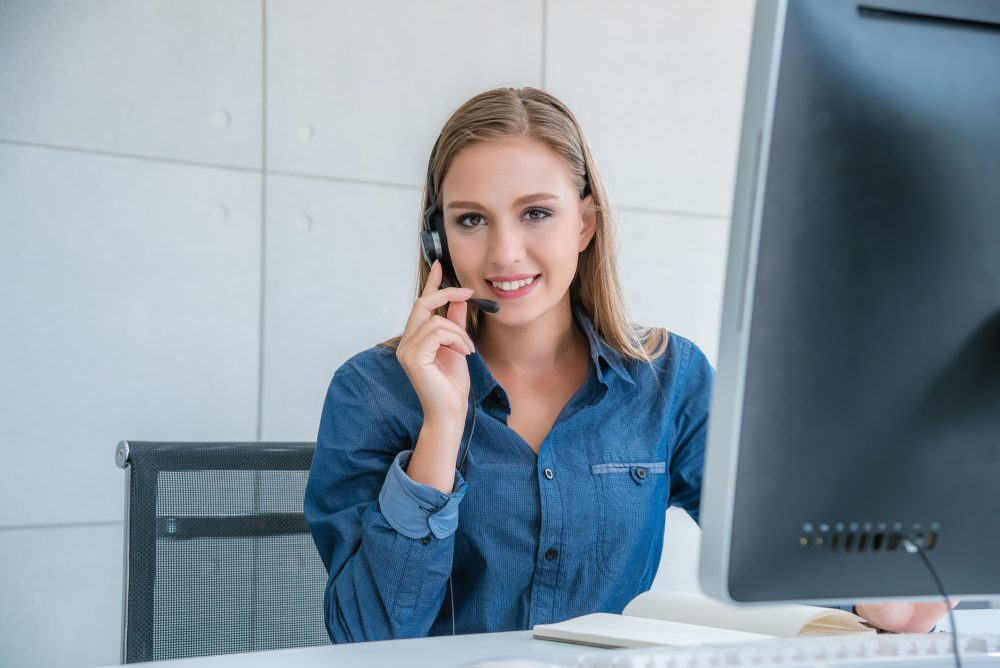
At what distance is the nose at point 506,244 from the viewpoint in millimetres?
1404

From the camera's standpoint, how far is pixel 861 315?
0.61 meters

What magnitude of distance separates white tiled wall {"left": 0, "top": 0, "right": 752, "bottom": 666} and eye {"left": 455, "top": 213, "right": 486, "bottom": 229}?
1.04 meters

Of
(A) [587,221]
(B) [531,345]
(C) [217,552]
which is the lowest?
(C) [217,552]

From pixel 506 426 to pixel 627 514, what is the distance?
235 mm

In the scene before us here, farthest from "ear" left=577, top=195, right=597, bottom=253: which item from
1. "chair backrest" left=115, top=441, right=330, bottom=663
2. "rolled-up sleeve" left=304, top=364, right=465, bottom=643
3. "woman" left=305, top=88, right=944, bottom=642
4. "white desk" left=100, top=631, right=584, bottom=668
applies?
"white desk" left=100, top=631, right=584, bottom=668

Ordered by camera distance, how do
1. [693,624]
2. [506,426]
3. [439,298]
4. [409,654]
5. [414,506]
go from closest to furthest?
[409,654], [693,624], [414,506], [439,298], [506,426]

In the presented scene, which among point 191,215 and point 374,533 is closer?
point 374,533

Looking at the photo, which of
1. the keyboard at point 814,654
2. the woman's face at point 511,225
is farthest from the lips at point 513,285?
the keyboard at point 814,654

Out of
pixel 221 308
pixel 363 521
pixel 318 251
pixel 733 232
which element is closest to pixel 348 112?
pixel 318 251

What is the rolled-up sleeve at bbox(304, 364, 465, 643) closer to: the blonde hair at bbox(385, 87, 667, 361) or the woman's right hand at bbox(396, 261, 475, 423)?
the woman's right hand at bbox(396, 261, 475, 423)

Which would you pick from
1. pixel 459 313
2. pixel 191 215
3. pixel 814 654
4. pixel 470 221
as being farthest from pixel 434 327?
pixel 191 215

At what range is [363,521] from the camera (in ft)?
4.06

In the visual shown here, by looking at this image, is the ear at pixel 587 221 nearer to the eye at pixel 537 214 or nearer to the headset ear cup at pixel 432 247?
the eye at pixel 537 214

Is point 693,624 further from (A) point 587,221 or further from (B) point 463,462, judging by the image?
(A) point 587,221
